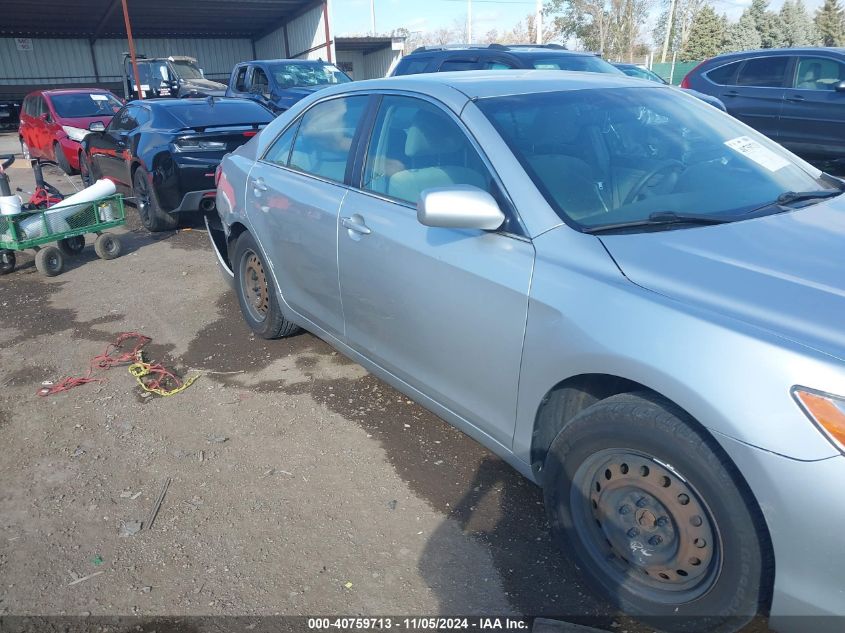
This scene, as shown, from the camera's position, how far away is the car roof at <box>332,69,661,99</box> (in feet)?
10.3

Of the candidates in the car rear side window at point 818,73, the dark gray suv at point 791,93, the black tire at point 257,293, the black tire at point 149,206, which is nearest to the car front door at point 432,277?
the black tire at point 257,293

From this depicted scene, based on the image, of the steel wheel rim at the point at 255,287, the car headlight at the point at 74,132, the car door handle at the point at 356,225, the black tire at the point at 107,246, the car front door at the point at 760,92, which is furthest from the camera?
the car headlight at the point at 74,132

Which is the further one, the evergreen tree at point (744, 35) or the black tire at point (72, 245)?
the evergreen tree at point (744, 35)

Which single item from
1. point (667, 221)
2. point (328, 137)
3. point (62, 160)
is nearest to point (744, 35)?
point (62, 160)

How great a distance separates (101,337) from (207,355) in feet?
3.42

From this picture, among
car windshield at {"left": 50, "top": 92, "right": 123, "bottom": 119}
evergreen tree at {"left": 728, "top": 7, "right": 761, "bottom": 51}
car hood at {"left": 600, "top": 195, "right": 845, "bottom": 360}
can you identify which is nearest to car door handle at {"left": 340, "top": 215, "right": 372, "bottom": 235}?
car hood at {"left": 600, "top": 195, "right": 845, "bottom": 360}

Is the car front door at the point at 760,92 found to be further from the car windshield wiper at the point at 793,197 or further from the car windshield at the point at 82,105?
the car windshield at the point at 82,105

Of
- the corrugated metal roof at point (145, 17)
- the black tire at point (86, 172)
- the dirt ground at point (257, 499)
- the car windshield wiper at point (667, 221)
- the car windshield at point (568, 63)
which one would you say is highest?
the corrugated metal roof at point (145, 17)

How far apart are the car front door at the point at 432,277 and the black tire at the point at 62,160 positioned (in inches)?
475

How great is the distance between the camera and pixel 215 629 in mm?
2471

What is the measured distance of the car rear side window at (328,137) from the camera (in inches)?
144

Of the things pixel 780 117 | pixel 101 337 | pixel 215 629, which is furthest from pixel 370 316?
pixel 780 117

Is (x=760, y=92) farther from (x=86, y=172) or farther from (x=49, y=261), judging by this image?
(x=86, y=172)

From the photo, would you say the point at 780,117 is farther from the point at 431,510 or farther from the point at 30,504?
the point at 30,504
